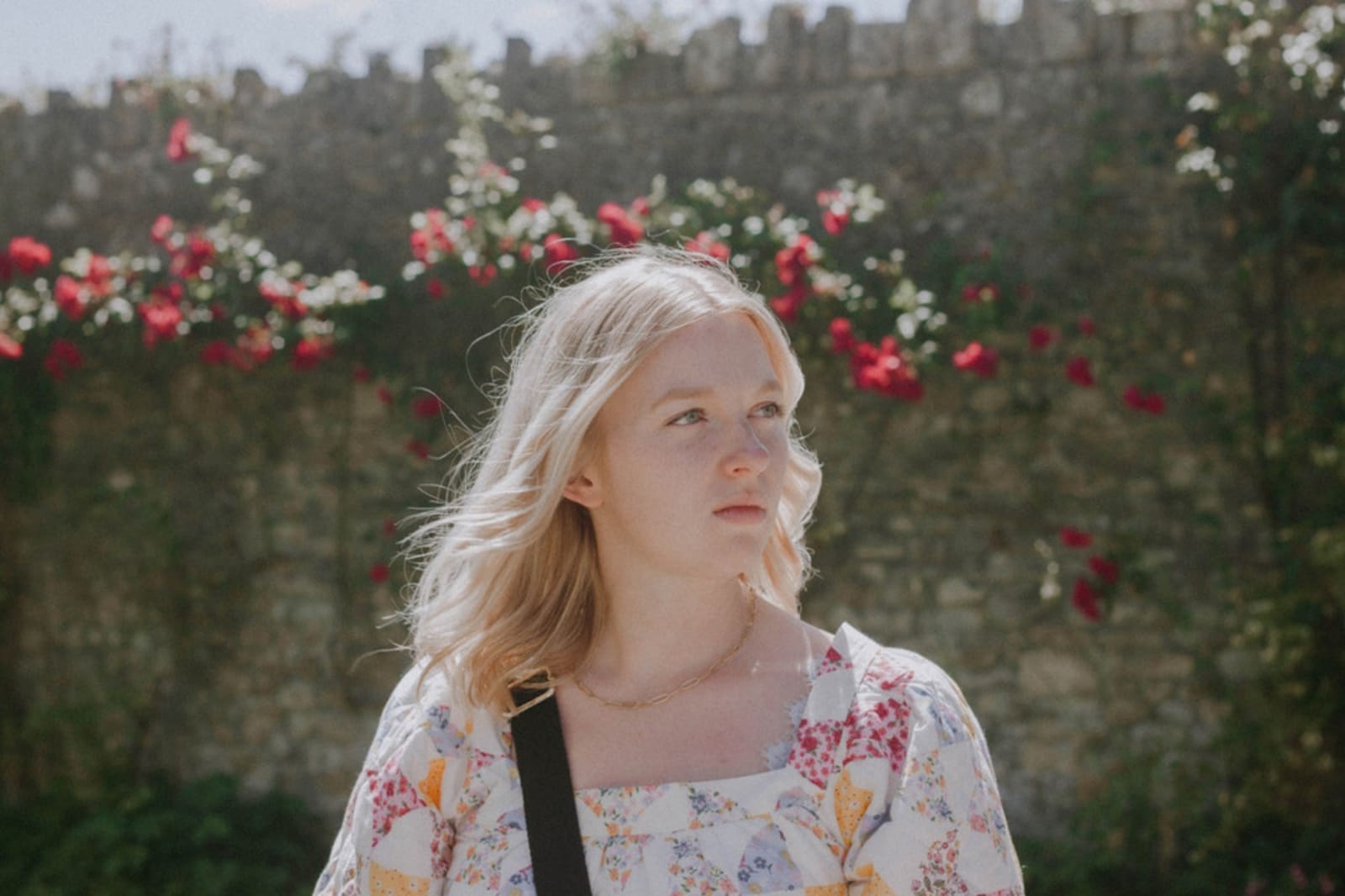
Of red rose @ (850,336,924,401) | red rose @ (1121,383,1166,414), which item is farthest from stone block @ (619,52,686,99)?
red rose @ (1121,383,1166,414)

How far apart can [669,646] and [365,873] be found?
46 cm

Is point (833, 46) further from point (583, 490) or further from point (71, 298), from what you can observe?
point (583, 490)

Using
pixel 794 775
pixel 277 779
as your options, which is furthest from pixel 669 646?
pixel 277 779

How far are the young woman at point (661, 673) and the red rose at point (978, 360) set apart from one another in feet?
9.65

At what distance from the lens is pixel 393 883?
1654 millimetres

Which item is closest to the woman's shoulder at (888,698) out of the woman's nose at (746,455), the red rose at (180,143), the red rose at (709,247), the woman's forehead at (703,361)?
the woman's nose at (746,455)

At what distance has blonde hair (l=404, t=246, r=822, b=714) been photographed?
175cm

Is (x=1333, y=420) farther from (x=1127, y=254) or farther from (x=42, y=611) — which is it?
(x=42, y=611)

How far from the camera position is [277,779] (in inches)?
224

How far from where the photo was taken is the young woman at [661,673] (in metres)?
1.54

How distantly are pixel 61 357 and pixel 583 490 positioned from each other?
449cm

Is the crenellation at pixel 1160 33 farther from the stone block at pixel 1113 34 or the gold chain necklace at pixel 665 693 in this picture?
the gold chain necklace at pixel 665 693

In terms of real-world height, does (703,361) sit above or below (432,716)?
above

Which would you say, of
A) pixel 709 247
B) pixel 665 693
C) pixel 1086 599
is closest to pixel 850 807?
pixel 665 693
